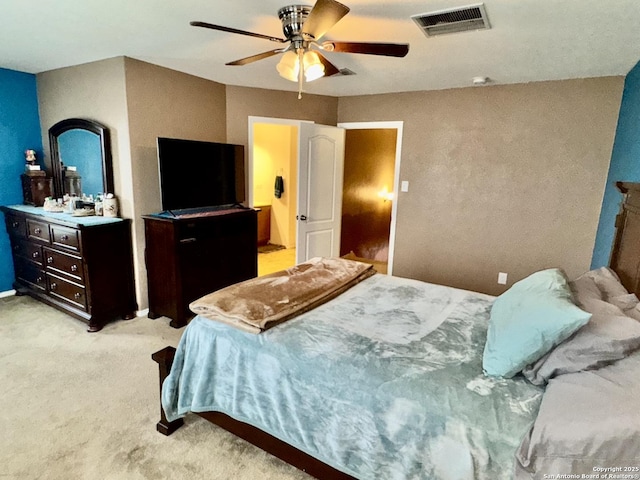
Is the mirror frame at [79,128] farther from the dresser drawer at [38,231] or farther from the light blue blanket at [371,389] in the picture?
the light blue blanket at [371,389]

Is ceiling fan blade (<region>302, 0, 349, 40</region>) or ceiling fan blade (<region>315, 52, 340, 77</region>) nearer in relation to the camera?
ceiling fan blade (<region>302, 0, 349, 40</region>)

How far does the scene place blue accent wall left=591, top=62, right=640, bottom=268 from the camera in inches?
100

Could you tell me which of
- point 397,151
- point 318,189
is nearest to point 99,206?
point 318,189

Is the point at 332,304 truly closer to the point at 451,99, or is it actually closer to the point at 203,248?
the point at 203,248

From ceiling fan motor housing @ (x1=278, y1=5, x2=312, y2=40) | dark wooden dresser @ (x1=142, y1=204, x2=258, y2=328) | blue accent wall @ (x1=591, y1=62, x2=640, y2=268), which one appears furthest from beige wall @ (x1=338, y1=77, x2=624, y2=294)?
ceiling fan motor housing @ (x1=278, y1=5, x2=312, y2=40)

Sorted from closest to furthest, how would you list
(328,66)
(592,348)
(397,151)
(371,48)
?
1. (592,348)
2. (371,48)
3. (328,66)
4. (397,151)

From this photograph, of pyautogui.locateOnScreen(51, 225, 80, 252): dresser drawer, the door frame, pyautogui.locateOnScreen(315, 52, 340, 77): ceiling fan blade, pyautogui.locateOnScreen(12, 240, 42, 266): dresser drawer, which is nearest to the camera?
pyautogui.locateOnScreen(315, 52, 340, 77): ceiling fan blade

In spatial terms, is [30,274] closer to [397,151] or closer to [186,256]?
[186,256]

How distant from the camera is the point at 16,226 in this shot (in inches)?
145

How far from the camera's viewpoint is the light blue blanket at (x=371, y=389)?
4.11 feet

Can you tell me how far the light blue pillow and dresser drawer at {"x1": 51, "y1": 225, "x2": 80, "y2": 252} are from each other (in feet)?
10.4

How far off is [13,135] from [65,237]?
161cm

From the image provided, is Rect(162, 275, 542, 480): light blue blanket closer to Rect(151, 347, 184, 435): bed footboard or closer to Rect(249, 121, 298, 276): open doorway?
Rect(151, 347, 184, 435): bed footboard

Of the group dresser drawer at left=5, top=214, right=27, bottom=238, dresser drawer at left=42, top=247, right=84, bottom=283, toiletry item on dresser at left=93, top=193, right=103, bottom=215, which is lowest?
dresser drawer at left=42, top=247, right=84, bottom=283
